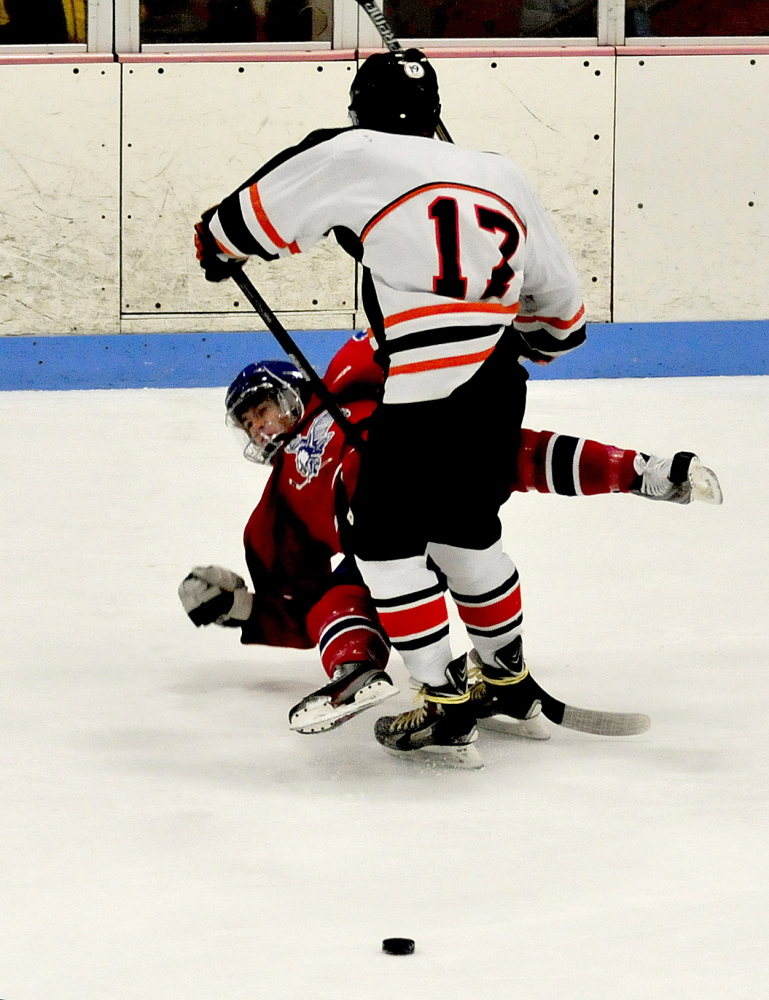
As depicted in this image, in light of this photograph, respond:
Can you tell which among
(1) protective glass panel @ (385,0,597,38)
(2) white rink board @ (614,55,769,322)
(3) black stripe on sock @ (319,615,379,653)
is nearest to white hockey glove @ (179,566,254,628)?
(3) black stripe on sock @ (319,615,379,653)

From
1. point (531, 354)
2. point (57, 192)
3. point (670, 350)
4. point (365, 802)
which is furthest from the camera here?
point (670, 350)

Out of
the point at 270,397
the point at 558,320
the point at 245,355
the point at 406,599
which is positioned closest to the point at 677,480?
the point at 558,320

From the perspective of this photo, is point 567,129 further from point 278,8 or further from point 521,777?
point 521,777

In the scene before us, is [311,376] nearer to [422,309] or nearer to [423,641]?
[422,309]

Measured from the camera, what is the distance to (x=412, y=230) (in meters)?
1.98

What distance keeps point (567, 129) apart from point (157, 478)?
98.0 inches

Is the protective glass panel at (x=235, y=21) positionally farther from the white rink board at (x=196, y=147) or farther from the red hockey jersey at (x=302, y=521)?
the red hockey jersey at (x=302, y=521)

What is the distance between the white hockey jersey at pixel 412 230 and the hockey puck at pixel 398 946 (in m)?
0.77

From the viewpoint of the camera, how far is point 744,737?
2.21 meters

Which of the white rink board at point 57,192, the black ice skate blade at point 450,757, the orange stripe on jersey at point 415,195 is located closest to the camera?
the orange stripe on jersey at point 415,195

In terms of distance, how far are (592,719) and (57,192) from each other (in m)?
3.97

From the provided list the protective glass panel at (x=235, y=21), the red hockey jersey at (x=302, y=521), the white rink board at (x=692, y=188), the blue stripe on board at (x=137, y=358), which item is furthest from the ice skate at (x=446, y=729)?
the protective glass panel at (x=235, y=21)

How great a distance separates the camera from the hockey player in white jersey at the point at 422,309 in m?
2.00

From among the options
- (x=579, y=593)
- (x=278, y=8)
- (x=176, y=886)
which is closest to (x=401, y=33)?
(x=278, y=8)
